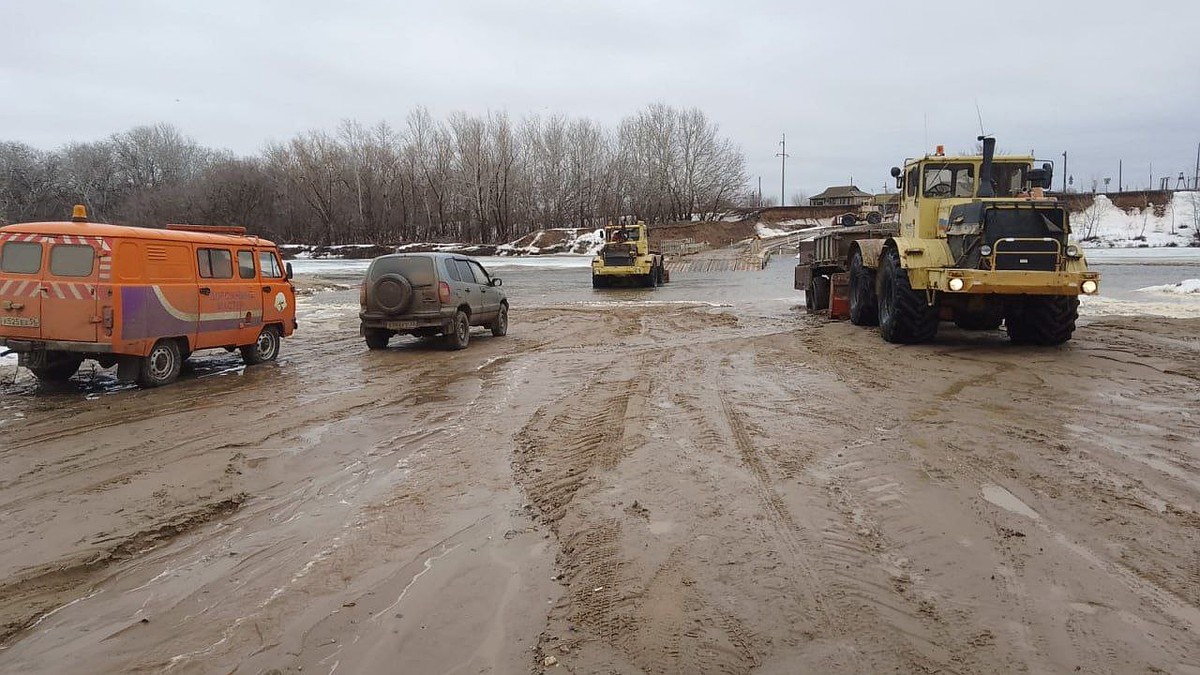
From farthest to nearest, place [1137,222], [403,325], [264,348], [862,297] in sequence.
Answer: [1137,222] → [862,297] → [403,325] → [264,348]

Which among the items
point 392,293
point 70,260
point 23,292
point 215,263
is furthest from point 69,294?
point 392,293

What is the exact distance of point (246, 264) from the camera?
11414 millimetres

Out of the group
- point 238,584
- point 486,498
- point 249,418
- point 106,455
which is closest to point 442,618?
point 238,584

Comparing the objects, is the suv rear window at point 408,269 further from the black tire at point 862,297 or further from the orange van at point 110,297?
Answer: the black tire at point 862,297

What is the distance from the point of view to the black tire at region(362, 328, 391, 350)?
42.0 ft

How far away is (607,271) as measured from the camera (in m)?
29.5

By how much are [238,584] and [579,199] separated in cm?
7637

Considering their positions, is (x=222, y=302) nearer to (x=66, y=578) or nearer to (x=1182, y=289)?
(x=66, y=578)

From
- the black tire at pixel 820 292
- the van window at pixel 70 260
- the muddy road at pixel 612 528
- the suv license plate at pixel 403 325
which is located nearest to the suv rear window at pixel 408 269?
the suv license plate at pixel 403 325

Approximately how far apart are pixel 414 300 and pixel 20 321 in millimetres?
5125

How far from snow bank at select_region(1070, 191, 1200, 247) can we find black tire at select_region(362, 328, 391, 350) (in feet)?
226

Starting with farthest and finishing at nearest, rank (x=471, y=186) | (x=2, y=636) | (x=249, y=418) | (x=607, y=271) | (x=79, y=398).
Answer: (x=471, y=186)
(x=607, y=271)
(x=79, y=398)
(x=249, y=418)
(x=2, y=636)

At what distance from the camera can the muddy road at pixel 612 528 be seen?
3.26m

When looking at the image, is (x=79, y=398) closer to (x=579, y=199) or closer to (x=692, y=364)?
(x=692, y=364)
